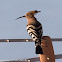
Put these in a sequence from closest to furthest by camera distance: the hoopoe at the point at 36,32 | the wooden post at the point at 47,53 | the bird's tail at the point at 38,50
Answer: the bird's tail at the point at 38,50 < the hoopoe at the point at 36,32 < the wooden post at the point at 47,53

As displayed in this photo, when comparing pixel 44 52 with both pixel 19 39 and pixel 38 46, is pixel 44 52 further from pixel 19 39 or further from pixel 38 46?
pixel 19 39

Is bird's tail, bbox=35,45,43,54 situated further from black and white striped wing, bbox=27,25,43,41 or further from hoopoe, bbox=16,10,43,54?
black and white striped wing, bbox=27,25,43,41

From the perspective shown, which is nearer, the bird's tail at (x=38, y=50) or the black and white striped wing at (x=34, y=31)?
the bird's tail at (x=38, y=50)

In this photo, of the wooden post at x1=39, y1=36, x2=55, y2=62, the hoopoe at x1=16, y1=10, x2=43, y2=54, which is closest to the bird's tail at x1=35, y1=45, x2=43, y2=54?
the hoopoe at x1=16, y1=10, x2=43, y2=54

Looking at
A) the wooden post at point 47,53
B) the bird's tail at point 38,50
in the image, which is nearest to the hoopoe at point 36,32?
the bird's tail at point 38,50

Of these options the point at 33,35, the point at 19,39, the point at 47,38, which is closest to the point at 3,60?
the point at 19,39

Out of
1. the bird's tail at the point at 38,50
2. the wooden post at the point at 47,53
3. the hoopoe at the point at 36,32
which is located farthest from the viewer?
the wooden post at the point at 47,53

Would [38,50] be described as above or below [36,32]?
below

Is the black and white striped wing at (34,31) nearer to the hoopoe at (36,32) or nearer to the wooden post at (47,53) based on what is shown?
the hoopoe at (36,32)

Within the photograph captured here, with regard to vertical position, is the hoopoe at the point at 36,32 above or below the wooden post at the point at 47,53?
above

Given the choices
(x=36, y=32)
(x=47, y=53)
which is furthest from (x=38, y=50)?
(x=36, y=32)

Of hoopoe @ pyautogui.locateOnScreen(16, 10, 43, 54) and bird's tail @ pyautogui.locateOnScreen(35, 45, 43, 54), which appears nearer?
bird's tail @ pyautogui.locateOnScreen(35, 45, 43, 54)

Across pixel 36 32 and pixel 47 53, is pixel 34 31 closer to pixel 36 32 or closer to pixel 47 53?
pixel 36 32

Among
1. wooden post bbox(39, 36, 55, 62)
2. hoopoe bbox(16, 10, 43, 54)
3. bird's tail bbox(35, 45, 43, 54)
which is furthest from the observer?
wooden post bbox(39, 36, 55, 62)
